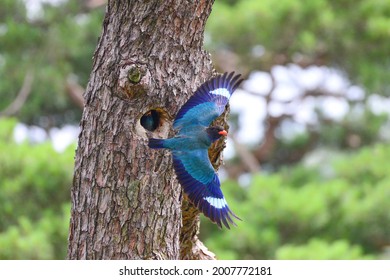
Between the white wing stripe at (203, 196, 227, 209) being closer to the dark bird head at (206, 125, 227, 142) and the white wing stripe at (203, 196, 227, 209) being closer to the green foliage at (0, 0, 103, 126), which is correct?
the dark bird head at (206, 125, 227, 142)

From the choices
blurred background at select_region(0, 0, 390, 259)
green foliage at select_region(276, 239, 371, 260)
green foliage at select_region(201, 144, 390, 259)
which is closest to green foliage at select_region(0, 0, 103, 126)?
blurred background at select_region(0, 0, 390, 259)

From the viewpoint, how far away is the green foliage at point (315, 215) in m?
5.47

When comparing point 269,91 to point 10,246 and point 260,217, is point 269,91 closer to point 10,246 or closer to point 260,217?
point 260,217

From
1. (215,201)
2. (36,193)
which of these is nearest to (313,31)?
(36,193)

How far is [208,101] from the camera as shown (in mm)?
2713

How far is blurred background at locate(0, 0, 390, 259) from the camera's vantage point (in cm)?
540

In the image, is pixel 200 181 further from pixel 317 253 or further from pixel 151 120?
pixel 317 253

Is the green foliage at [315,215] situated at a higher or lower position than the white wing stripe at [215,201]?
higher

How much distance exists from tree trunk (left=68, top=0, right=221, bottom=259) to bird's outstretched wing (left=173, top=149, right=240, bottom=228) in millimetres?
167

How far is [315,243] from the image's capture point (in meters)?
5.22

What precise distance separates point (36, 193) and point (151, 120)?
282 cm

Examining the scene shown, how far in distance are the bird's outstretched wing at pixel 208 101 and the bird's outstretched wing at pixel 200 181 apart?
0.12 meters

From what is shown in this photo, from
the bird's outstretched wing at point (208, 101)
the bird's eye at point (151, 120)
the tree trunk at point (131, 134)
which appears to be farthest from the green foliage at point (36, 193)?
the bird's outstretched wing at point (208, 101)

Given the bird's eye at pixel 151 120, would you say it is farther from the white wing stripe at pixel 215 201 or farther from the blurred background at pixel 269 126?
the blurred background at pixel 269 126
